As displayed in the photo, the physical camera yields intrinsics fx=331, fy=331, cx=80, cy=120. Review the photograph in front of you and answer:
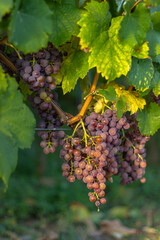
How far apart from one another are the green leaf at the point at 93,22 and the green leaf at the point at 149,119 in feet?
1.25

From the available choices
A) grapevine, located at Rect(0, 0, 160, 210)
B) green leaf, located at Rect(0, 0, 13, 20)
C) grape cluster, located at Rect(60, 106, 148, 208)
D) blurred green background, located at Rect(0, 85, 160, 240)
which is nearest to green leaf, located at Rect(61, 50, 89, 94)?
grapevine, located at Rect(0, 0, 160, 210)

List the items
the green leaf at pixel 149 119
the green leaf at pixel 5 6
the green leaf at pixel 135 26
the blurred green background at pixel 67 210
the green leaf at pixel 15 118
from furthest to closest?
the blurred green background at pixel 67 210
the green leaf at pixel 149 119
the green leaf at pixel 135 26
the green leaf at pixel 15 118
the green leaf at pixel 5 6

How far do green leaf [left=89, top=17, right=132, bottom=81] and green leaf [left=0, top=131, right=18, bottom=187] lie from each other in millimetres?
358

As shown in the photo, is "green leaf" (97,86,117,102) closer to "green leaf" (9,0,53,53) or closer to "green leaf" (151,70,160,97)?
"green leaf" (151,70,160,97)

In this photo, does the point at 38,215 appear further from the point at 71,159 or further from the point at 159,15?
the point at 159,15

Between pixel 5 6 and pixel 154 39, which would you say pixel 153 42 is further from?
pixel 5 6


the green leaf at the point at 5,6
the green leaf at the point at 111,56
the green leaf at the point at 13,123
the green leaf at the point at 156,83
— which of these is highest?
the green leaf at the point at 5,6

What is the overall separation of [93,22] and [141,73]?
23cm

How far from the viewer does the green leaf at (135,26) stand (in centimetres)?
100

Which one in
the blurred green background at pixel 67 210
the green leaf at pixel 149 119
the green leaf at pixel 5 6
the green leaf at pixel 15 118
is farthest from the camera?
the blurred green background at pixel 67 210

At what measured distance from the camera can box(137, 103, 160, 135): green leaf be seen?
50.0 inches

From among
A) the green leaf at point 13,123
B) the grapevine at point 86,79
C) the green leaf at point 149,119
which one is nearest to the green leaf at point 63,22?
the grapevine at point 86,79

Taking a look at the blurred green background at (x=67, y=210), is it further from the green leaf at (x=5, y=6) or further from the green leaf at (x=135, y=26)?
the green leaf at (x=5, y=6)

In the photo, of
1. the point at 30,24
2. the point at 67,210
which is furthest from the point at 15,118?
the point at 67,210
